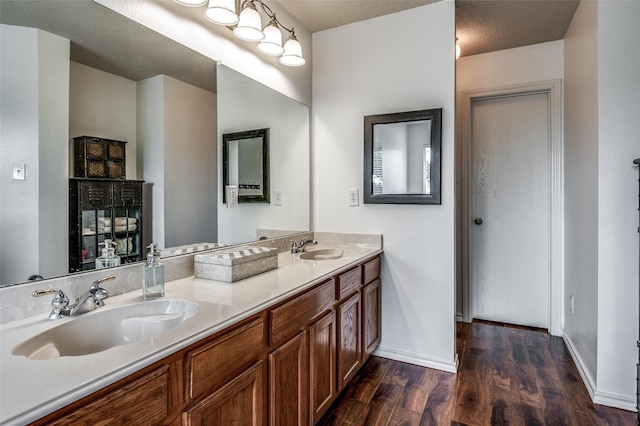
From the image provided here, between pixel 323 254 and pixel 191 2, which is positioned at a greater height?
pixel 191 2

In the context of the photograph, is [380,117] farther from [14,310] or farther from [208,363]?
[14,310]

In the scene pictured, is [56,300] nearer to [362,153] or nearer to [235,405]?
[235,405]

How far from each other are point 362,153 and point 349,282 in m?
1.02

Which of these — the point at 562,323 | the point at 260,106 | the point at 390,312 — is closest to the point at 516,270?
the point at 562,323

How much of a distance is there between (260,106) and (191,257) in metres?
1.08

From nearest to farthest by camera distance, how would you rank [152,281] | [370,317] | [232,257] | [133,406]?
[133,406]
[152,281]
[232,257]
[370,317]

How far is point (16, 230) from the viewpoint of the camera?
3.43 ft

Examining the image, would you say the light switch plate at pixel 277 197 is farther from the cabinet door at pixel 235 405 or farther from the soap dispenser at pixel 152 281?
the cabinet door at pixel 235 405

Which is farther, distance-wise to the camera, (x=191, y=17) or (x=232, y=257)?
(x=191, y=17)

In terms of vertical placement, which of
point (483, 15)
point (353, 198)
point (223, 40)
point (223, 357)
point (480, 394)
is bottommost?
point (480, 394)

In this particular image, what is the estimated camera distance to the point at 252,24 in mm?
1776

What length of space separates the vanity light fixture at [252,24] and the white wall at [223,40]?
2.6 inches

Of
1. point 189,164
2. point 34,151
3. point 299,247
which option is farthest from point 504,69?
point 34,151

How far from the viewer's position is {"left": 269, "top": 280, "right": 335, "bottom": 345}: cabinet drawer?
129 cm
